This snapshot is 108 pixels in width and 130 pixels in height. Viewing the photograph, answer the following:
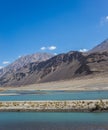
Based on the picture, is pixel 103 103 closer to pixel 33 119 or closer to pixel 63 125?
pixel 33 119

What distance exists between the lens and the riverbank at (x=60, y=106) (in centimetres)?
4461

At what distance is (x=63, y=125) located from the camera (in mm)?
31984

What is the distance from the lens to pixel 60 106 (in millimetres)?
48156

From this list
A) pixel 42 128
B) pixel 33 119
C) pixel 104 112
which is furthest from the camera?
pixel 104 112

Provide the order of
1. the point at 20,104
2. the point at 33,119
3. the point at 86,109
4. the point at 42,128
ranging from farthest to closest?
the point at 20,104 → the point at 86,109 → the point at 33,119 → the point at 42,128

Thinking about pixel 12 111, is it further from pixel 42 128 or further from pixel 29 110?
pixel 42 128

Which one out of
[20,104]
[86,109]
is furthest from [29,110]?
[86,109]

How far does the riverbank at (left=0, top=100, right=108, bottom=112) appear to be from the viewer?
4461 centimetres

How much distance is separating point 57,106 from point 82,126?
1786 cm

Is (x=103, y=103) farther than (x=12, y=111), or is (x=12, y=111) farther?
(x=12, y=111)

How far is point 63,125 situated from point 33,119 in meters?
7.30

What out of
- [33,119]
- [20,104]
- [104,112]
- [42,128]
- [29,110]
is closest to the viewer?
[42,128]

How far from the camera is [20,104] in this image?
5256 centimetres

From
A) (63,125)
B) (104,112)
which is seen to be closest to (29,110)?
(104,112)
